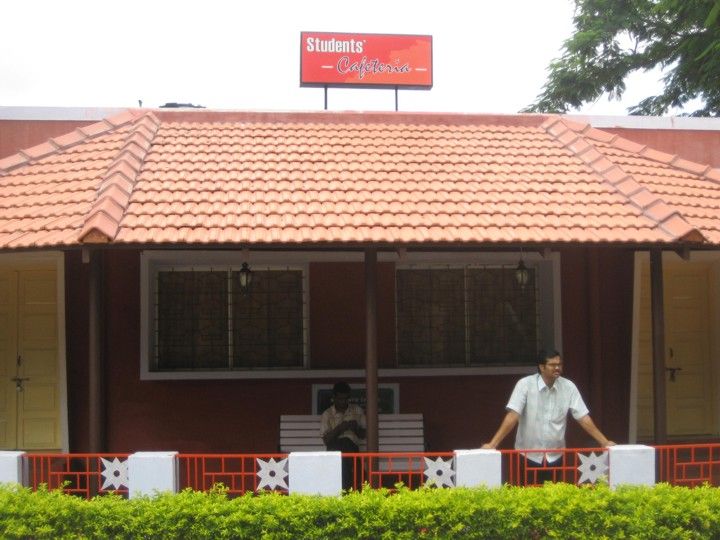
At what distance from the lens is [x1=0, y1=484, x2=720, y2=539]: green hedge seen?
5.82 meters

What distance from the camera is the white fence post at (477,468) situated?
247 inches

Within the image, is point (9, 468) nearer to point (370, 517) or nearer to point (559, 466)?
point (370, 517)

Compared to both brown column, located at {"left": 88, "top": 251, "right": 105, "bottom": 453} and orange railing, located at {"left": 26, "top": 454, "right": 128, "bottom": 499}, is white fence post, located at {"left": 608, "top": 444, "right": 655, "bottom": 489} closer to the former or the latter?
orange railing, located at {"left": 26, "top": 454, "right": 128, "bottom": 499}

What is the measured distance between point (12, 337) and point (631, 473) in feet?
22.4

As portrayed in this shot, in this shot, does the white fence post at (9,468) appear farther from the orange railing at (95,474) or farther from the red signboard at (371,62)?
the red signboard at (371,62)

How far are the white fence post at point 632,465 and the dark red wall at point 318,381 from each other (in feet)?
9.22

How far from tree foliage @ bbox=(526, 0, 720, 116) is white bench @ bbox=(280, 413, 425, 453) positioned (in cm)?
1585

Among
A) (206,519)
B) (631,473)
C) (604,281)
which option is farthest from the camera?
(604,281)

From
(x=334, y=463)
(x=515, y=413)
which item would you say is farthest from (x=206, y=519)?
(x=515, y=413)

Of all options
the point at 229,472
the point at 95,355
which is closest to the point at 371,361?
the point at 229,472

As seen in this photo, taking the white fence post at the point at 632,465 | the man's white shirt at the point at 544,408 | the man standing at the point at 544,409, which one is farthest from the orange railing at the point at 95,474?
the white fence post at the point at 632,465

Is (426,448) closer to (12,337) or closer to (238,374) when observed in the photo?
(238,374)

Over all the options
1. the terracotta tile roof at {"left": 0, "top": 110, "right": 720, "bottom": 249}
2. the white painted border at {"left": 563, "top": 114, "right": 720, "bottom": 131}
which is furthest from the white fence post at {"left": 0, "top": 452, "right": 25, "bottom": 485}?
the white painted border at {"left": 563, "top": 114, "right": 720, "bottom": 131}

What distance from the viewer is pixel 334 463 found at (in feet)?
20.4
